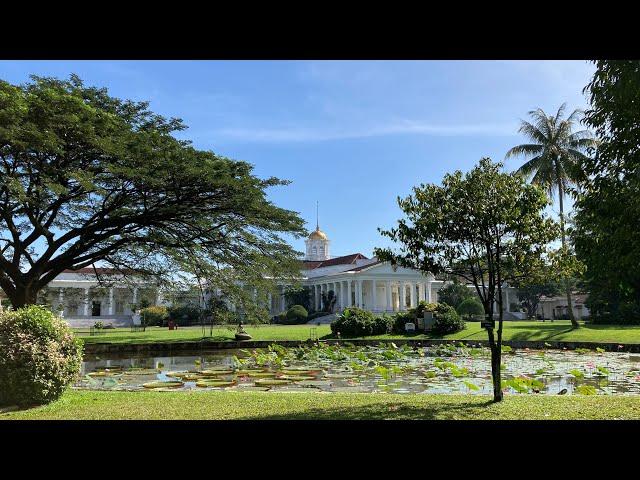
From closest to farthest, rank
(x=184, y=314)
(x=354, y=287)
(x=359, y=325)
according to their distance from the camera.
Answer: (x=359, y=325) → (x=184, y=314) → (x=354, y=287)

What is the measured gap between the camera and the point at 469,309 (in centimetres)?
4550

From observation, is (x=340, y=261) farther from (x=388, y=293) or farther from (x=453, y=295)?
(x=453, y=295)

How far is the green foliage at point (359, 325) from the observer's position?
88.9 feet

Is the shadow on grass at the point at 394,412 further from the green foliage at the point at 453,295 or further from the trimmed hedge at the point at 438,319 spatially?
the green foliage at the point at 453,295

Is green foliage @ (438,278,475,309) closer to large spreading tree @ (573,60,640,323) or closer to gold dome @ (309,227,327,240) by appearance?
gold dome @ (309,227,327,240)

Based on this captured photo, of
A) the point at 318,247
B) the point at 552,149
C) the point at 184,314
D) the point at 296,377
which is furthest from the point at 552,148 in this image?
the point at 318,247

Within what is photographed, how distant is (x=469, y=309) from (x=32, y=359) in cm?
4134

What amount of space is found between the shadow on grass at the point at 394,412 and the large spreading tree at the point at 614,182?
→ 8.61ft

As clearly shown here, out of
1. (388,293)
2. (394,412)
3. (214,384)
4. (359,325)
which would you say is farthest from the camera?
(388,293)

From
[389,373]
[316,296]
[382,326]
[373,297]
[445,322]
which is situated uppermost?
[316,296]

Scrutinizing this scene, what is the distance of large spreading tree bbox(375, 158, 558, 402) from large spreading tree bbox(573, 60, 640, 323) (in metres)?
0.78
